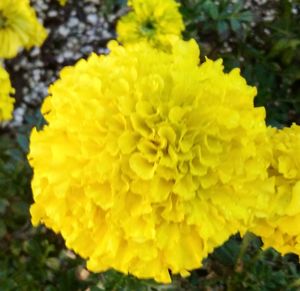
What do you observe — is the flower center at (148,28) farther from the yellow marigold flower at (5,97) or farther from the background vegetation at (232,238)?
the yellow marigold flower at (5,97)

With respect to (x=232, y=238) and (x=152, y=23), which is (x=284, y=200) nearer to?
(x=232, y=238)

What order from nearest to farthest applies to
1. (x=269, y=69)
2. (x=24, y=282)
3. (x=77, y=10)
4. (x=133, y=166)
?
(x=133, y=166)
(x=24, y=282)
(x=269, y=69)
(x=77, y=10)

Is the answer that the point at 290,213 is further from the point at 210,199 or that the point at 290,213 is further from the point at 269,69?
the point at 269,69

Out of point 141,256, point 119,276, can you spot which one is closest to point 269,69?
point 119,276

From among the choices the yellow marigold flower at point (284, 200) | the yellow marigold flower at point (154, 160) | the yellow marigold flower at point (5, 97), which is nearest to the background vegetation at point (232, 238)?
the yellow marigold flower at point (5, 97)

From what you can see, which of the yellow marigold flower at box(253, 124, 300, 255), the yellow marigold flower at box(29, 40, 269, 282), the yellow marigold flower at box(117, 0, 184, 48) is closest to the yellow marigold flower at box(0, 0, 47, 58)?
the yellow marigold flower at box(117, 0, 184, 48)
